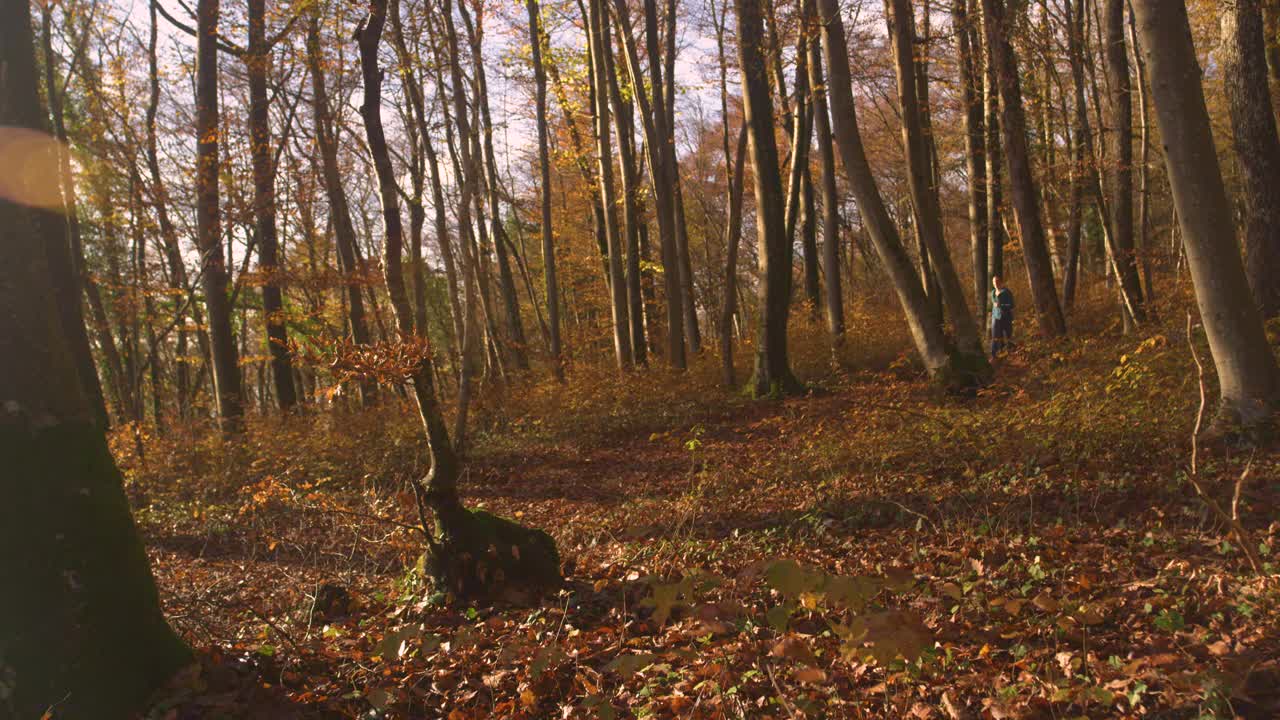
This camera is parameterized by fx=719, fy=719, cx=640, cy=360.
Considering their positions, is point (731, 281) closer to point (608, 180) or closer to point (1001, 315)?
point (608, 180)

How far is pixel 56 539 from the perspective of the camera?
3.12 meters

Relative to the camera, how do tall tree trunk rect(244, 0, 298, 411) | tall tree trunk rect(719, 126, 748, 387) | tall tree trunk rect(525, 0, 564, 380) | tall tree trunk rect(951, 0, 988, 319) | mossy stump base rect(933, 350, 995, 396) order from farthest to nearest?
tall tree trunk rect(525, 0, 564, 380)
tall tree trunk rect(244, 0, 298, 411)
tall tree trunk rect(719, 126, 748, 387)
tall tree trunk rect(951, 0, 988, 319)
mossy stump base rect(933, 350, 995, 396)

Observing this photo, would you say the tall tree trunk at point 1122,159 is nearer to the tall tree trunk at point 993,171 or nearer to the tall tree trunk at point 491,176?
the tall tree trunk at point 993,171

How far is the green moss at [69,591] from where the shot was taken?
302cm

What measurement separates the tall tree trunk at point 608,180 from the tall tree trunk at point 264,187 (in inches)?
243

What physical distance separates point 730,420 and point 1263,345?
7006 mm

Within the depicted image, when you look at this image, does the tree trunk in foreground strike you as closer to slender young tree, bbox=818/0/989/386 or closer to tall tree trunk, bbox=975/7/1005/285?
slender young tree, bbox=818/0/989/386

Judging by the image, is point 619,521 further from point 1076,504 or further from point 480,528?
point 1076,504

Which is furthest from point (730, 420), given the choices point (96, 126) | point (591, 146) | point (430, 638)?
point (96, 126)

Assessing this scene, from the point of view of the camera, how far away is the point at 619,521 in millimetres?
7168

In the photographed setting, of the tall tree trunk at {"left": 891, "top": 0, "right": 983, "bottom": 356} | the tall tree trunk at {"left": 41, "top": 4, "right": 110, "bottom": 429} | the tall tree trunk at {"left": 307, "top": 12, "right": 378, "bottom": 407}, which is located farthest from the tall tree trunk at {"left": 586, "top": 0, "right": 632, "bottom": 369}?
the tall tree trunk at {"left": 41, "top": 4, "right": 110, "bottom": 429}

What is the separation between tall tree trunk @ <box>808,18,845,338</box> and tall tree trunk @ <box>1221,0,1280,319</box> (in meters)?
5.18

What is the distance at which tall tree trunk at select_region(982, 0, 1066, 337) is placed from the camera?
11305 mm

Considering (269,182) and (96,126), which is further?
(96,126)
